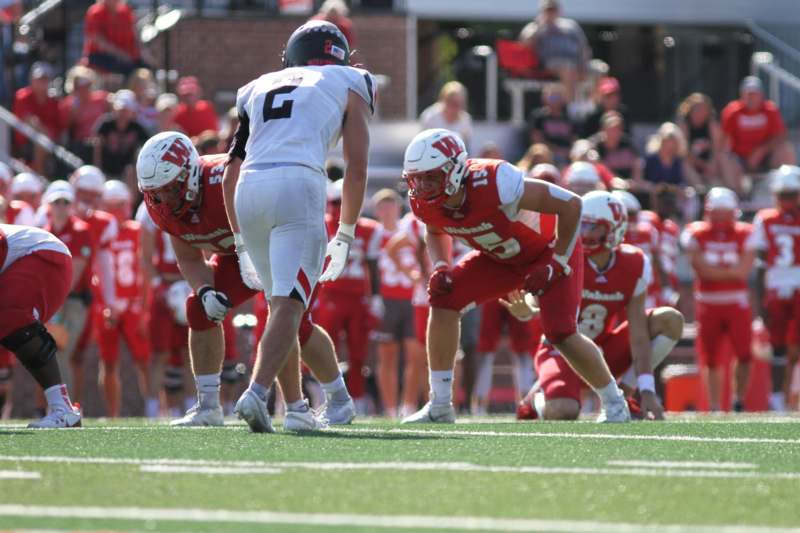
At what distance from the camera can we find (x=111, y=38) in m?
16.9

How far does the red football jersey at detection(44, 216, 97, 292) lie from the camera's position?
1301 centimetres

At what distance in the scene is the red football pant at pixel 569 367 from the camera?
9.90 metres

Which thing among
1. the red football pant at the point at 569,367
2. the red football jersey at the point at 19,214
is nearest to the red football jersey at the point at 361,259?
the red football jersey at the point at 19,214

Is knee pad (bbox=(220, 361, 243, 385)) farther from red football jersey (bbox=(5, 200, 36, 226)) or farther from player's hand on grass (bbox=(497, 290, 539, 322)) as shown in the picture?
player's hand on grass (bbox=(497, 290, 539, 322))

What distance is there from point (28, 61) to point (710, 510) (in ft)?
43.0

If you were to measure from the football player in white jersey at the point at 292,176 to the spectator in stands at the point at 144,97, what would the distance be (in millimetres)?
8407

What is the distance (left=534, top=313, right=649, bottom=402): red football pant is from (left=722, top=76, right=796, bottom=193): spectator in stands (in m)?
7.46

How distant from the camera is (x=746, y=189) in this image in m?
17.2

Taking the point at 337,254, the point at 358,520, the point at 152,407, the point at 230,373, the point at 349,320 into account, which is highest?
the point at 337,254

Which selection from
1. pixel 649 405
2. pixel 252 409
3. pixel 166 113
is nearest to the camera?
pixel 252 409

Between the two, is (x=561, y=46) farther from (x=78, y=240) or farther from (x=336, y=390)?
(x=336, y=390)

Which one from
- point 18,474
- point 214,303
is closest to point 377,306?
point 214,303

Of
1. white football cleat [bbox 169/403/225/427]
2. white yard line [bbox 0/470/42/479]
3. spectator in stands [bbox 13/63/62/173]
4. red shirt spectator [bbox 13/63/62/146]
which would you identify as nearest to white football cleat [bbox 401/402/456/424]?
white football cleat [bbox 169/403/225/427]

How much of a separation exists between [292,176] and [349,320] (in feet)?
23.1
